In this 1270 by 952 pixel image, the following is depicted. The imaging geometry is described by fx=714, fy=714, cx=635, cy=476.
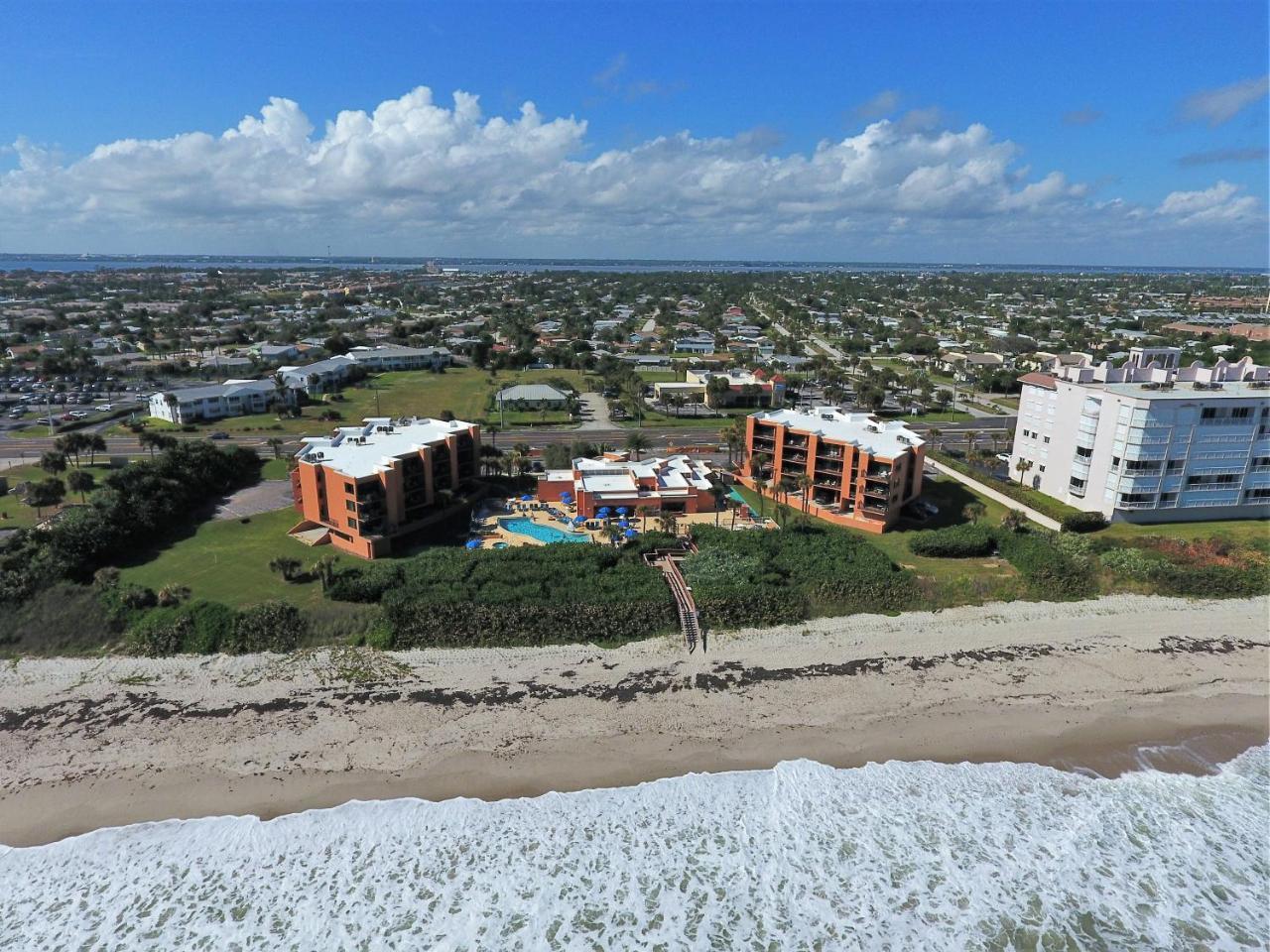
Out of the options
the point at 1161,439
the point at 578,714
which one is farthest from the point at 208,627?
the point at 1161,439

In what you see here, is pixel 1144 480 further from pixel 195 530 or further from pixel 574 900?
pixel 195 530

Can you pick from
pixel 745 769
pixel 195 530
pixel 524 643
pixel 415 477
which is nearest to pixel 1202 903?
pixel 745 769

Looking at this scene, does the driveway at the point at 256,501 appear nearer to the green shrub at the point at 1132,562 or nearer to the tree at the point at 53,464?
the tree at the point at 53,464

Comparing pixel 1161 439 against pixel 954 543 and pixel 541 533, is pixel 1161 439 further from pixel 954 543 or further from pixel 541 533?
pixel 541 533

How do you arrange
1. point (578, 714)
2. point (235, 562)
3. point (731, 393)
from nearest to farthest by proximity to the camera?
point (578, 714), point (235, 562), point (731, 393)

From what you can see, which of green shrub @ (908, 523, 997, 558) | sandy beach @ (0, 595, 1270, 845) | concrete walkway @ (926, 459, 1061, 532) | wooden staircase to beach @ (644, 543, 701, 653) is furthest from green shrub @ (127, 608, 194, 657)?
concrete walkway @ (926, 459, 1061, 532)

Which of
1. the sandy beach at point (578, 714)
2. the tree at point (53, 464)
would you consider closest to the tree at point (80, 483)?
the tree at point (53, 464)
